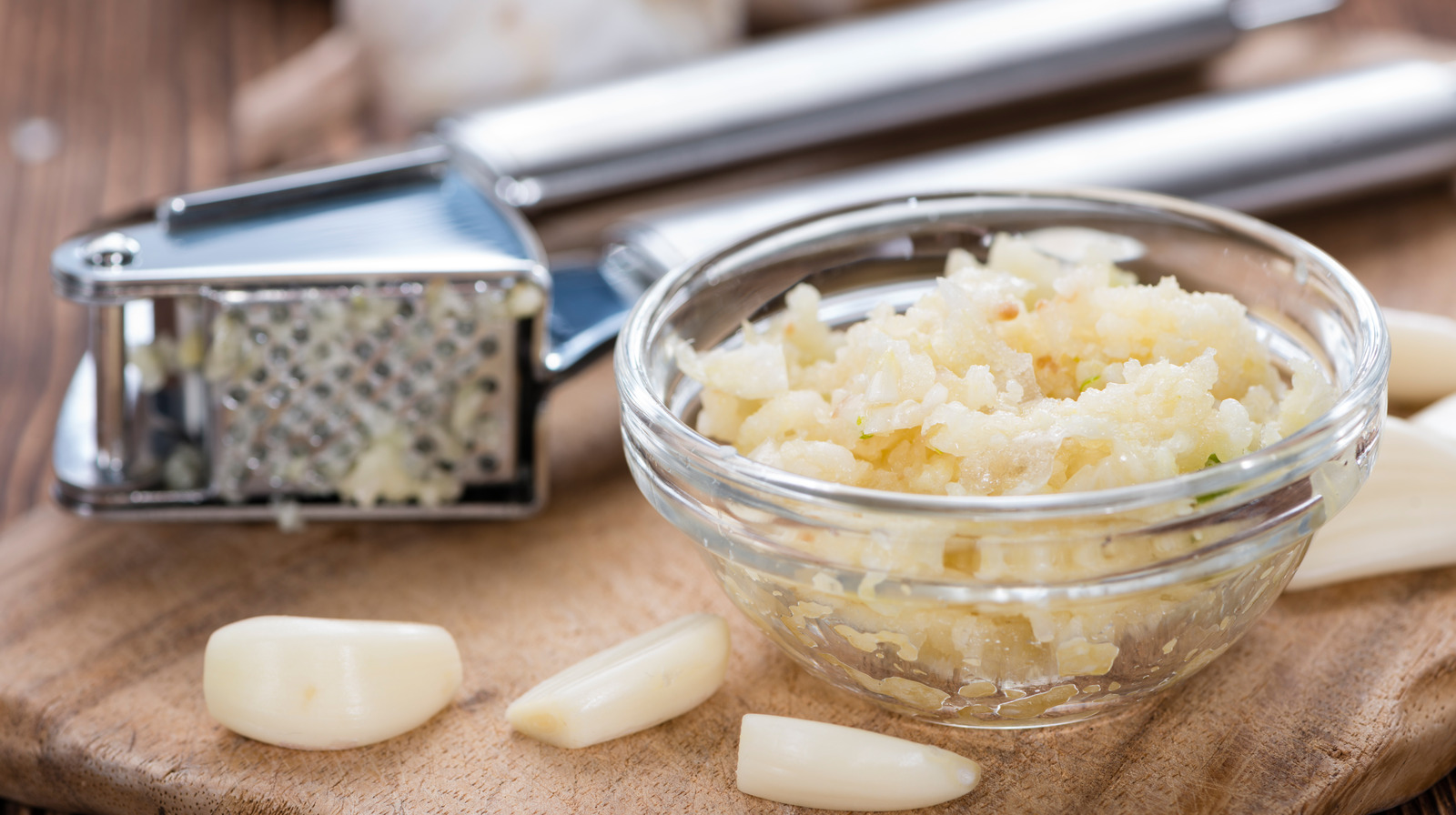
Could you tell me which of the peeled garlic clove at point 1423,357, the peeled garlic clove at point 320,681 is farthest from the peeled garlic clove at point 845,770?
the peeled garlic clove at point 1423,357

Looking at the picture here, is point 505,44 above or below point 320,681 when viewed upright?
above

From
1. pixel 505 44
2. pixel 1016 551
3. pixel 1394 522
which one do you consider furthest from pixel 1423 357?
pixel 505 44

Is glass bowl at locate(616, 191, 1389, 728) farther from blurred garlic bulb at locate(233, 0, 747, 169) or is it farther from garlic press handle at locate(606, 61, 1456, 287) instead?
blurred garlic bulb at locate(233, 0, 747, 169)

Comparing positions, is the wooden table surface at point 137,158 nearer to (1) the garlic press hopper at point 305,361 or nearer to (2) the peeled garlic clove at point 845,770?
(1) the garlic press hopper at point 305,361

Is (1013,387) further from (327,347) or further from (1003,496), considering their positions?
(327,347)

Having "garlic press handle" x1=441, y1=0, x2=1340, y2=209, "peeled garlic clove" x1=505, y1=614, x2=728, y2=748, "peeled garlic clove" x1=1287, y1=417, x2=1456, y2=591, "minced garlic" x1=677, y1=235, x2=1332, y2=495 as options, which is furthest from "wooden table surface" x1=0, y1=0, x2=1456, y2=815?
"peeled garlic clove" x1=505, y1=614, x2=728, y2=748

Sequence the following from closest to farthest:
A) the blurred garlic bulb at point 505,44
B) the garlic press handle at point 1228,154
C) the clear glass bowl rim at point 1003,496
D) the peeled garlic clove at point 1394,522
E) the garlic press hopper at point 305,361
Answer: the clear glass bowl rim at point 1003,496
the peeled garlic clove at point 1394,522
the garlic press hopper at point 305,361
the garlic press handle at point 1228,154
the blurred garlic bulb at point 505,44

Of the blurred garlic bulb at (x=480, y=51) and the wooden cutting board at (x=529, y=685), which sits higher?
the blurred garlic bulb at (x=480, y=51)

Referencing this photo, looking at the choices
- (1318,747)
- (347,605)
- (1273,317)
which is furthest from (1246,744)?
(347,605)
